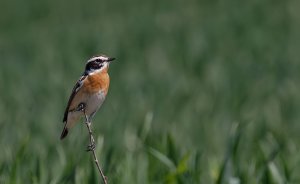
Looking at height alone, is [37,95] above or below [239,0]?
above

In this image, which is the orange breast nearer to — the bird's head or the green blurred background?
the bird's head

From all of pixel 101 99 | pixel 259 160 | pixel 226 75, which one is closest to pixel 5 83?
pixel 226 75

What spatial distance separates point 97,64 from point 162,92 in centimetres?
499

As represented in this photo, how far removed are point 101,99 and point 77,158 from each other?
1.21 meters

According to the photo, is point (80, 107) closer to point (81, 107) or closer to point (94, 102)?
point (81, 107)

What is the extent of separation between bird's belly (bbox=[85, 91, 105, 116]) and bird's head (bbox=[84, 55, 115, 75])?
0.11m

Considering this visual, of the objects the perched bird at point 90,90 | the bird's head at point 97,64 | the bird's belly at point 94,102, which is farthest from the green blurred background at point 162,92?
the bird's head at point 97,64

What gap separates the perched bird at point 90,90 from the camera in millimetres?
3646

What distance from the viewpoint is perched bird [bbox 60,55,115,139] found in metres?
3.65

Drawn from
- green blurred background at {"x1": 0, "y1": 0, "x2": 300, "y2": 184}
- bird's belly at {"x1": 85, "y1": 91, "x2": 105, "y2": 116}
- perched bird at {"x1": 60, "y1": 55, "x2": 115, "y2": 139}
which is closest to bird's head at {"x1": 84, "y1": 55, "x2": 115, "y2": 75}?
perched bird at {"x1": 60, "y1": 55, "x2": 115, "y2": 139}

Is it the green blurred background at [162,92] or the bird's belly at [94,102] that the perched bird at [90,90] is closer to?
the bird's belly at [94,102]

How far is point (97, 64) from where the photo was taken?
12.0 ft

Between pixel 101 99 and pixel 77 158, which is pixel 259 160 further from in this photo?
pixel 101 99

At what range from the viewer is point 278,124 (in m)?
7.02
